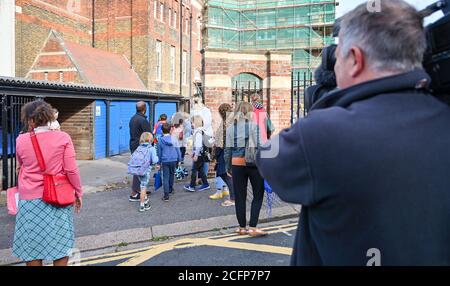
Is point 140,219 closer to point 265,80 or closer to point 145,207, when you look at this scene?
point 145,207

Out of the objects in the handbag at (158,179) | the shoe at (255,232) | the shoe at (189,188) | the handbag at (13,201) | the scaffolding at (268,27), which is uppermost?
the scaffolding at (268,27)

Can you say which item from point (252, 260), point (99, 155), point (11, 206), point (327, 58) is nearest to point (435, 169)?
point (327, 58)

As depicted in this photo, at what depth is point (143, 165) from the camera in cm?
654

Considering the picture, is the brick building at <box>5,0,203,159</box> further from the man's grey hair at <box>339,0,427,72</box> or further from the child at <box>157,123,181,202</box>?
the man's grey hair at <box>339,0,427,72</box>

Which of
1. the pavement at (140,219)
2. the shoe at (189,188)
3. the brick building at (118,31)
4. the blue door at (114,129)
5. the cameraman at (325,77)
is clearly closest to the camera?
the cameraman at (325,77)

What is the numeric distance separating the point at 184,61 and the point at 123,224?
31198 mm

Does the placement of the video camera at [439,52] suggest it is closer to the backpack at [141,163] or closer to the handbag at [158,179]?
the backpack at [141,163]

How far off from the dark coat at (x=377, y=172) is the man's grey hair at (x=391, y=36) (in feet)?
0.19

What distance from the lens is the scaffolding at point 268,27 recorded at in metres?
35.6

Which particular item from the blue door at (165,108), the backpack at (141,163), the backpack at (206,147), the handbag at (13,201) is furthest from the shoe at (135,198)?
the blue door at (165,108)

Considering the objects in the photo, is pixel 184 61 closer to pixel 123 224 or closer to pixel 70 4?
pixel 70 4

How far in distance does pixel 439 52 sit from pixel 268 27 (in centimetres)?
3695

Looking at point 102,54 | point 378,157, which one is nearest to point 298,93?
point 378,157

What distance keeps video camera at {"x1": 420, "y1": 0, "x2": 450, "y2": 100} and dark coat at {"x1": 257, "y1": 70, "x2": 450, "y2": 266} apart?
0.23ft
